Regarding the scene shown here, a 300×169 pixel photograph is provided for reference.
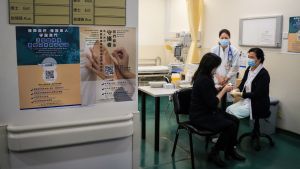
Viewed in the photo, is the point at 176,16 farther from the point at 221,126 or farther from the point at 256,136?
the point at 221,126

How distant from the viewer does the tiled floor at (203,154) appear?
3307mm

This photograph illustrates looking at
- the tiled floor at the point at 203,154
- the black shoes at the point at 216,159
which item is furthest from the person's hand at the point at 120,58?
the black shoes at the point at 216,159

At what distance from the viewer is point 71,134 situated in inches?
61.5

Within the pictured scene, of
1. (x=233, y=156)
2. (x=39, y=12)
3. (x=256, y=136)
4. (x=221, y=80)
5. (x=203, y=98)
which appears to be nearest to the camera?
(x=39, y=12)

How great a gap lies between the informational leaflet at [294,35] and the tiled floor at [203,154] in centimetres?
125

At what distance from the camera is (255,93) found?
12.0 ft

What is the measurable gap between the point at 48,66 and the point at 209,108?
208 cm

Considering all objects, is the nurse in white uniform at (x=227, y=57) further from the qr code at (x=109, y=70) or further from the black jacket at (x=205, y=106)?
the qr code at (x=109, y=70)

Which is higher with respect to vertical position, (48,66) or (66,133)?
(48,66)

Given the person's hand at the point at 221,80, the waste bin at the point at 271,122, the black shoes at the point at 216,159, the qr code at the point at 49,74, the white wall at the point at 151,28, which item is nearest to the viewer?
the qr code at the point at 49,74

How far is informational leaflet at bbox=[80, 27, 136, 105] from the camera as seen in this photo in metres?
1.55

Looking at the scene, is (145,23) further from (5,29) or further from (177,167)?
(5,29)

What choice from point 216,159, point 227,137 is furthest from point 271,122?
point 216,159

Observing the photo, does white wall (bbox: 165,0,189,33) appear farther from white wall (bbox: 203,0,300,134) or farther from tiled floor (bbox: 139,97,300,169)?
tiled floor (bbox: 139,97,300,169)
